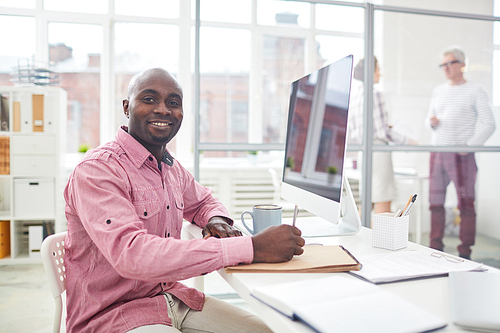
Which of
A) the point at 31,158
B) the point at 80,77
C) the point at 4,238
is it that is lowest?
the point at 4,238

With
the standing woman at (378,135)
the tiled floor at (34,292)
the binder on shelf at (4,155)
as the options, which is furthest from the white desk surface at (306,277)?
the binder on shelf at (4,155)

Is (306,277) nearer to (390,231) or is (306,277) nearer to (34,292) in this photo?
(390,231)

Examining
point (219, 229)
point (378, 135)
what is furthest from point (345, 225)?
point (378, 135)

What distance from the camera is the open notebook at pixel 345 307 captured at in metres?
0.60

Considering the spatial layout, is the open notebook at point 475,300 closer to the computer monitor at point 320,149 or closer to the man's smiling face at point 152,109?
the computer monitor at point 320,149

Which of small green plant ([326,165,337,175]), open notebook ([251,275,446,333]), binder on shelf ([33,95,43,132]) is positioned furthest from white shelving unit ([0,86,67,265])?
open notebook ([251,275,446,333])

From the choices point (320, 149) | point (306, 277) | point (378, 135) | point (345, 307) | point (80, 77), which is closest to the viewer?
point (345, 307)

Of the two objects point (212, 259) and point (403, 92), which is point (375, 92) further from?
point (212, 259)

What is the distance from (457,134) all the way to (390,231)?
82.1 inches

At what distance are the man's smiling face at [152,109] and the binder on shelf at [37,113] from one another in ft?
9.08

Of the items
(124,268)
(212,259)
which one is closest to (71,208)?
(124,268)

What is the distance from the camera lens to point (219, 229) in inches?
46.8

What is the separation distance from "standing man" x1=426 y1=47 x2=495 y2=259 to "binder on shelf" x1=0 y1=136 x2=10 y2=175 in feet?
11.3

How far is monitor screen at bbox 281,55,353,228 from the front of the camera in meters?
1.09
